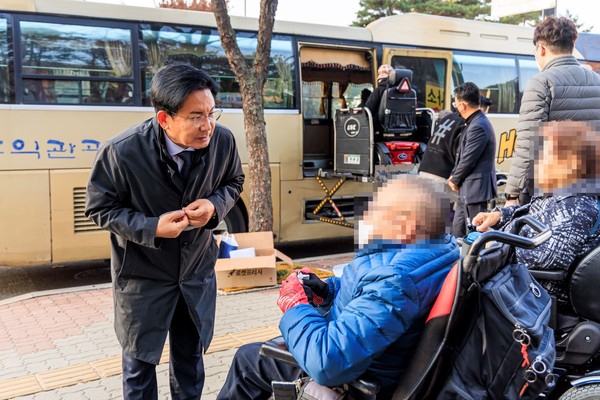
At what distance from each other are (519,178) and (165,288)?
2636 mm

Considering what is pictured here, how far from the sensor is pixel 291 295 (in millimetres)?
2316

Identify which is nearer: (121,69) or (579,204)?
(579,204)

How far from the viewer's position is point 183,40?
7137 millimetres

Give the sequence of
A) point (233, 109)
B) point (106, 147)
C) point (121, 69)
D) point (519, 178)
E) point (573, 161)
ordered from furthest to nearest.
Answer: point (233, 109) < point (121, 69) < point (519, 178) < point (573, 161) < point (106, 147)

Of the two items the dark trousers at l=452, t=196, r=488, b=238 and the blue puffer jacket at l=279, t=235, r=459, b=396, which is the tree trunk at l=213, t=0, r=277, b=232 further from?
the blue puffer jacket at l=279, t=235, r=459, b=396

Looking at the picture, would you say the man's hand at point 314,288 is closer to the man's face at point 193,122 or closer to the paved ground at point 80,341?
the man's face at point 193,122

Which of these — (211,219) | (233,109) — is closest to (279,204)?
(233,109)

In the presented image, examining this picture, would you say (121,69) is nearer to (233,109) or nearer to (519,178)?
(233,109)

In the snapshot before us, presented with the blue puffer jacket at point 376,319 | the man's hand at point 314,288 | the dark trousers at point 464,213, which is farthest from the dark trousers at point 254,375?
the dark trousers at point 464,213

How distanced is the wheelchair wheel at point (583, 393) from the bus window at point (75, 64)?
18.5ft

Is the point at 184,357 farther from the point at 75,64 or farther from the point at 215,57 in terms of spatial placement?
the point at 215,57

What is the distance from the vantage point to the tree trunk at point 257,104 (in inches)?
253

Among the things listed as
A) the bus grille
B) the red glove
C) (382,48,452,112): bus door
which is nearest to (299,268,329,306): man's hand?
the red glove

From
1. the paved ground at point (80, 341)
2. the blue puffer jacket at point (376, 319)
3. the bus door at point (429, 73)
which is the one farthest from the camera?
the bus door at point (429, 73)
